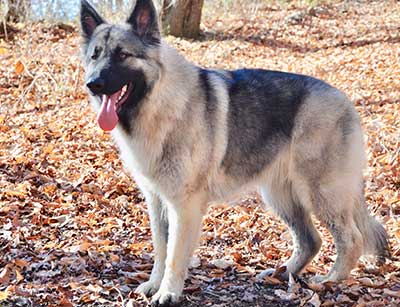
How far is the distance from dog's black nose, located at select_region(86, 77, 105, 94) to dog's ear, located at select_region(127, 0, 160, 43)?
0.48 meters

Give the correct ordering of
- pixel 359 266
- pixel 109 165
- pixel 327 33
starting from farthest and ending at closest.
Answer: pixel 327 33 → pixel 109 165 → pixel 359 266

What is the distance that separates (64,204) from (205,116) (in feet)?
7.46

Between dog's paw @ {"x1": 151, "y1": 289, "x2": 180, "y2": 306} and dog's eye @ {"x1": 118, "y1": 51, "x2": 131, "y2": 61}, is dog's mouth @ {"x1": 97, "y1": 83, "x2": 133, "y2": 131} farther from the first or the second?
dog's paw @ {"x1": 151, "y1": 289, "x2": 180, "y2": 306}

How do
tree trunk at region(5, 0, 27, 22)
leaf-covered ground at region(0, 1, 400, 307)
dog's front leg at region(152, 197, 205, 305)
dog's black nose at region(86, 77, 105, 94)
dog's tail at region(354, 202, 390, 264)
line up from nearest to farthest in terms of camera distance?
dog's black nose at region(86, 77, 105, 94), dog's front leg at region(152, 197, 205, 305), leaf-covered ground at region(0, 1, 400, 307), dog's tail at region(354, 202, 390, 264), tree trunk at region(5, 0, 27, 22)

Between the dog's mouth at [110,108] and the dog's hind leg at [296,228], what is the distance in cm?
146

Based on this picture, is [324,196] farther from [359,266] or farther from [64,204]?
[64,204]

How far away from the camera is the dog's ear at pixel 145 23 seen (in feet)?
12.2

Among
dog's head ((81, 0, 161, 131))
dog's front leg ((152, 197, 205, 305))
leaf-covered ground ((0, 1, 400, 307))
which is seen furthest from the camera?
leaf-covered ground ((0, 1, 400, 307))

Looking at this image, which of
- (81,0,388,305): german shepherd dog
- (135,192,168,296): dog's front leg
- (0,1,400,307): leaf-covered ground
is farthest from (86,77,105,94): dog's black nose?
(0,1,400,307): leaf-covered ground

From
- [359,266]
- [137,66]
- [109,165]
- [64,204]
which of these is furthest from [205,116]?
[109,165]

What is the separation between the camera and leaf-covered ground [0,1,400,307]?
13.0ft

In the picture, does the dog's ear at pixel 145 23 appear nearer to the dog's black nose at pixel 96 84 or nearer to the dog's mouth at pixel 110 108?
the dog's mouth at pixel 110 108

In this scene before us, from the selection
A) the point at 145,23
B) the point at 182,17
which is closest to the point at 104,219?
the point at 145,23

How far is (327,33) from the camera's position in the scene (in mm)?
15633
